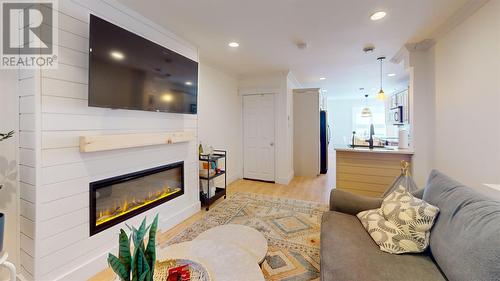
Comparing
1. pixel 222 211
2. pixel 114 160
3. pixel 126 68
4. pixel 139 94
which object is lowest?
pixel 222 211

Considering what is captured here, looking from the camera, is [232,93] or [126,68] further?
[232,93]

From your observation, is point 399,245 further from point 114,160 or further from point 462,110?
point 114,160

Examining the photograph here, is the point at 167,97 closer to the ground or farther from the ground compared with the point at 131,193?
farther from the ground

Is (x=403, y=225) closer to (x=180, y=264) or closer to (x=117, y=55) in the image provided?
(x=180, y=264)

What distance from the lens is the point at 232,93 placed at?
472 centimetres

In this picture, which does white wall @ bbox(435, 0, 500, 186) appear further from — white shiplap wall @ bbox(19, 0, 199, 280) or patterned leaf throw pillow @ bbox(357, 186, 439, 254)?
white shiplap wall @ bbox(19, 0, 199, 280)

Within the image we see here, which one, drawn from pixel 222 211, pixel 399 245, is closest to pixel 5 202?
pixel 222 211

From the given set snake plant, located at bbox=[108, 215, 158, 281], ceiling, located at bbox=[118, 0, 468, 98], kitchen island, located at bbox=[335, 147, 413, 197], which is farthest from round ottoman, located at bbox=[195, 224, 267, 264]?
kitchen island, located at bbox=[335, 147, 413, 197]

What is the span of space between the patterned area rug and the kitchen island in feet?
2.08

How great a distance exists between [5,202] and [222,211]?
2.14m

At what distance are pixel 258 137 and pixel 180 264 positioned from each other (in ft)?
12.3

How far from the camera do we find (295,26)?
2439mm

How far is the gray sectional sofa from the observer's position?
971mm

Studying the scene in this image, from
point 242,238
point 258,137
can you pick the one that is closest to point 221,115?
point 258,137
